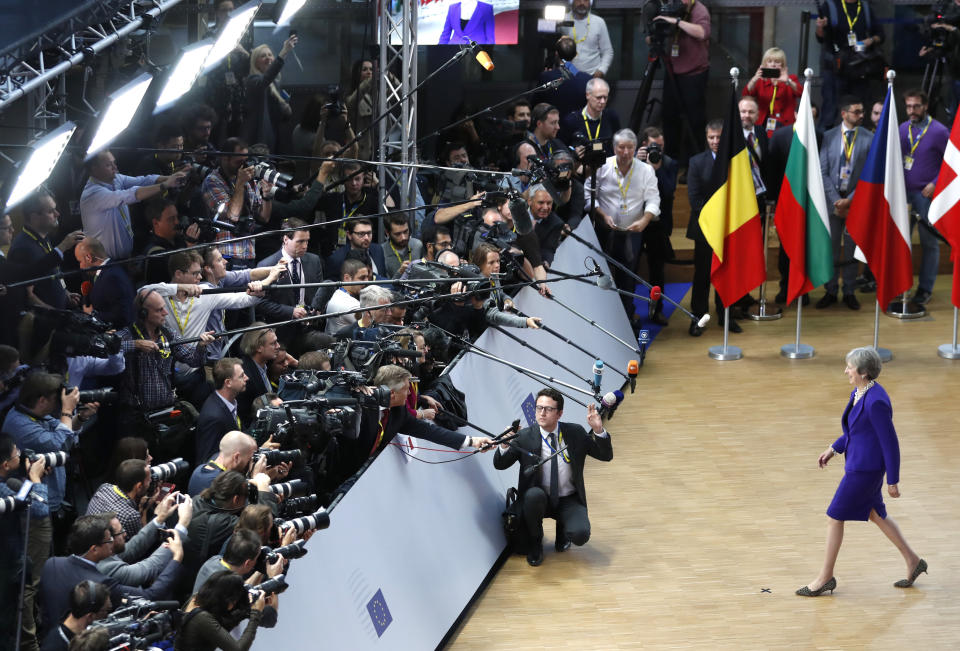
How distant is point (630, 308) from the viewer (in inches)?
441

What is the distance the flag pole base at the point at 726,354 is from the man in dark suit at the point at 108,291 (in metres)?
5.32

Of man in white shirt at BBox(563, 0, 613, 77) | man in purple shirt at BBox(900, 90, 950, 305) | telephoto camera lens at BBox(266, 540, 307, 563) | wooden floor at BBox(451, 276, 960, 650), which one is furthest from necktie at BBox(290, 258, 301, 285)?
man in purple shirt at BBox(900, 90, 950, 305)

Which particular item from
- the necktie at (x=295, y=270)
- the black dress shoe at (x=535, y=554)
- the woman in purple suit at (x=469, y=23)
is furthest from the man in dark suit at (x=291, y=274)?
the woman in purple suit at (x=469, y=23)

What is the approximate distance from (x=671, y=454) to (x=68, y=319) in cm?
423

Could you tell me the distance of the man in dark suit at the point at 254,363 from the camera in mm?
7137

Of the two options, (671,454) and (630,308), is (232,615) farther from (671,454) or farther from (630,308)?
(630,308)

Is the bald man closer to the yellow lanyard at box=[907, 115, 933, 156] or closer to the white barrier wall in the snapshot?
the white barrier wall

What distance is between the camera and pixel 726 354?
1095 centimetres

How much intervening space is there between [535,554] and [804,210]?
14.1 ft

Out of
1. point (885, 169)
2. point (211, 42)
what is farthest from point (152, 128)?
point (885, 169)

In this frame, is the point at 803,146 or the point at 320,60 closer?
the point at 803,146

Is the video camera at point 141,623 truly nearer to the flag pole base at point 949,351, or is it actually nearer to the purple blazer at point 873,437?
the purple blazer at point 873,437

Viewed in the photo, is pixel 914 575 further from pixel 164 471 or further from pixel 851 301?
pixel 851 301

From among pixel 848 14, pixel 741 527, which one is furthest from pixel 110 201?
pixel 848 14
